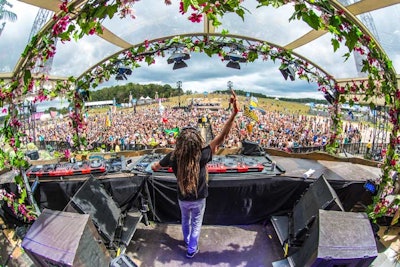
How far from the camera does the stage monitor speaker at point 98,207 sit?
9.01ft

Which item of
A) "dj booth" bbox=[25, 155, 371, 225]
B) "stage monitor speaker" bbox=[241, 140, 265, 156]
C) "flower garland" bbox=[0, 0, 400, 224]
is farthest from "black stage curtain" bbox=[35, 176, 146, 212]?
"stage monitor speaker" bbox=[241, 140, 265, 156]

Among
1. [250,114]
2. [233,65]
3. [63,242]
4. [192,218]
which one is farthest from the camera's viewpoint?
[250,114]

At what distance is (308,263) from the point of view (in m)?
2.23

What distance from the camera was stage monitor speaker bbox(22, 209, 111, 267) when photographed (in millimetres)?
2076

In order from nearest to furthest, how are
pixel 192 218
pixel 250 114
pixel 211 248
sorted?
pixel 192 218
pixel 211 248
pixel 250 114

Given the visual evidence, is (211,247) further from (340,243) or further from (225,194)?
(340,243)

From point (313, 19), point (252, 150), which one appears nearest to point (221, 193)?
point (252, 150)

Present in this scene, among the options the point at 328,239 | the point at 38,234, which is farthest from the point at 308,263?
the point at 38,234

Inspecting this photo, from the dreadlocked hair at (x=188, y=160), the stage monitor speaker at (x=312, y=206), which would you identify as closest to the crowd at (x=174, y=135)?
the stage monitor speaker at (x=312, y=206)

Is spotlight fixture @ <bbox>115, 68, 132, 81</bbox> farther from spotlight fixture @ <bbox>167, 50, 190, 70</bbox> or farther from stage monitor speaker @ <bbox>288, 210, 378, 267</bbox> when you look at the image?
stage monitor speaker @ <bbox>288, 210, 378, 267</bbox>

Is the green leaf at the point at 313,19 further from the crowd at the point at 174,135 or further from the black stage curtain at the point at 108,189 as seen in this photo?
the crowd at the point at 174,135

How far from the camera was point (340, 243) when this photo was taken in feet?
7.08

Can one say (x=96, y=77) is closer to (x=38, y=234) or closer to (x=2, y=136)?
(x=2, y=136)

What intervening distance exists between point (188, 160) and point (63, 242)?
4.56ft
